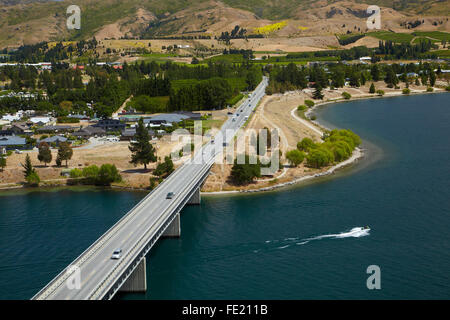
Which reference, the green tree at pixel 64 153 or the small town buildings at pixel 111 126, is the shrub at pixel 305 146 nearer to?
the green tree at pixel 64 153

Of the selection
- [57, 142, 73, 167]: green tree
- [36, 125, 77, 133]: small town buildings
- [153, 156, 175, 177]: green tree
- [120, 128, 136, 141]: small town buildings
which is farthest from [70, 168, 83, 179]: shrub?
[36, 125, 77, 133]: small town buildings

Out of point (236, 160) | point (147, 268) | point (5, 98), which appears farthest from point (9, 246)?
point (5, 98)

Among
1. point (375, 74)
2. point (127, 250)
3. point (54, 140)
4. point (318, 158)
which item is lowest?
point (127, 250)

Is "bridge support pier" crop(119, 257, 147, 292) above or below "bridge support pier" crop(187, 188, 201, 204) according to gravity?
below

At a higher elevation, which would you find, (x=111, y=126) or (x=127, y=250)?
(x=111, y=126)

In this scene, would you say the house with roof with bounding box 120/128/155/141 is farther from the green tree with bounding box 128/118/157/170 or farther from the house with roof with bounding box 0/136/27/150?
the green tree with bounding box 128/118/157/170

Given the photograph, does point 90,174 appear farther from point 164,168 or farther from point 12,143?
point 12,143

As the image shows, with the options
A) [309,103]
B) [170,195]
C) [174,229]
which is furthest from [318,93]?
[174,229]
